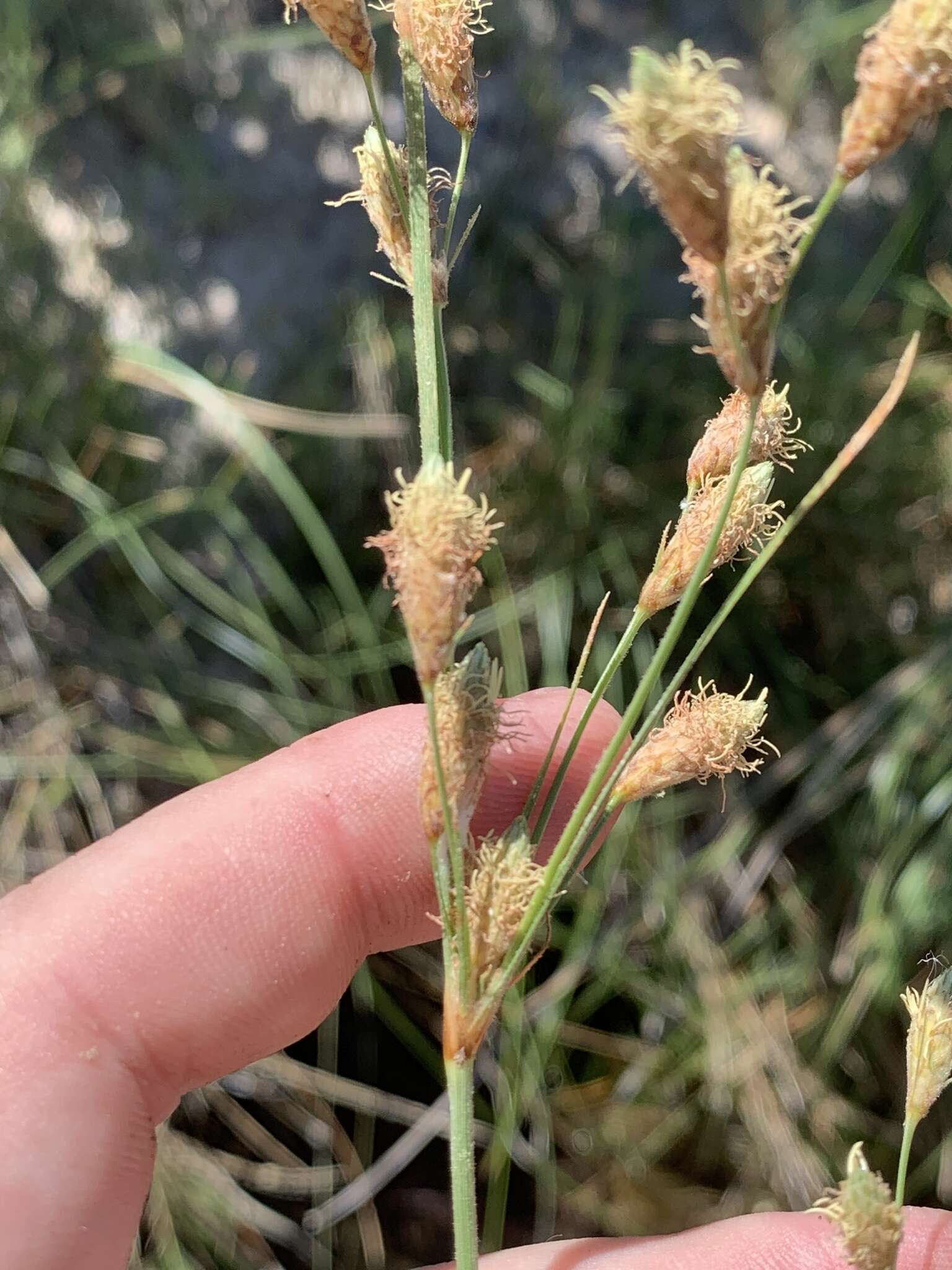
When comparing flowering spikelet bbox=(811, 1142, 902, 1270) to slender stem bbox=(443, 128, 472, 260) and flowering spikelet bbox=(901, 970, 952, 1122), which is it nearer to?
flowering spikelet bbox=(901, 970, 952, 1122)

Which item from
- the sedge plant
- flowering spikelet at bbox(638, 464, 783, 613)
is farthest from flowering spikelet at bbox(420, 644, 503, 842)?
flowering spikelet at bbox(638, 464, 783, 613)

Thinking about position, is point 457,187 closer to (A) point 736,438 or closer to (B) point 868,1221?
(A) point 736,438

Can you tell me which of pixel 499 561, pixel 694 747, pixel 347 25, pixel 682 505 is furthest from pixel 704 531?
pixel 499 561

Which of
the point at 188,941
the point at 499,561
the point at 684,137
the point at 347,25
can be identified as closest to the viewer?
the point at 684,137

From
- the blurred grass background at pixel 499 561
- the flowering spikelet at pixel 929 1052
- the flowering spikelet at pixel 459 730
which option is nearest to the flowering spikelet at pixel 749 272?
the flowering spikelet at pixel 459 730

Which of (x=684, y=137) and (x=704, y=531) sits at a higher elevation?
(x=684, y=137)

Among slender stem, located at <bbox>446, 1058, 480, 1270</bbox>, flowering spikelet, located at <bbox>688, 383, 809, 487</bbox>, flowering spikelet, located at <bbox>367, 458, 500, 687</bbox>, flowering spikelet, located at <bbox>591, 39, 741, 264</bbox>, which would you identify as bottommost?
slender stem, located at <bbox>446, 1058, 480, 1270</bbox>
